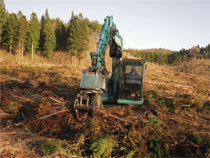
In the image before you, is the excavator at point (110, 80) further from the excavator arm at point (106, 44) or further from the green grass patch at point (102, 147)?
the green grass patch at point (102, 147)

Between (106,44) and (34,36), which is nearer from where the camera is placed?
(106,44)

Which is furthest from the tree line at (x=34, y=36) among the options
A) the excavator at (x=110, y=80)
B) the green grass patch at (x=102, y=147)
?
the green grass patch at (x=102, y=147)

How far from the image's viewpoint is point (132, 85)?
24.9 ft

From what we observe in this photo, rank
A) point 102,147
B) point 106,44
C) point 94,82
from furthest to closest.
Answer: point 106,44 < point 94,82 < point 102,147

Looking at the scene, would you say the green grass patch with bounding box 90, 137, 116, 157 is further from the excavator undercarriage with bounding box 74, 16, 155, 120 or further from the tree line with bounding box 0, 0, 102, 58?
the tree line with bounding box 0, 0, 102, 58

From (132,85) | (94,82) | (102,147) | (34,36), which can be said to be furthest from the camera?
(34,36)

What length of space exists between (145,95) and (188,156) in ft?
20.1

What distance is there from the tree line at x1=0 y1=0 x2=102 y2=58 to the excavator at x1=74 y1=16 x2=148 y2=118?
31953 mm

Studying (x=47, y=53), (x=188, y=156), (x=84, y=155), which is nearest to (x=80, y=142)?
(x=84, y=155)

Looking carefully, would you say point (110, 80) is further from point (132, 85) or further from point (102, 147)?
point (102, 147)

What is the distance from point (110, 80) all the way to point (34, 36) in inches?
1334

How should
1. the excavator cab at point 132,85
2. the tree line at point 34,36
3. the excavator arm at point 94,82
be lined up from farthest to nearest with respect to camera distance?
the tree line at point 34,36 < the excavator cab at point 132,85 < the excavator arm at point 94,82

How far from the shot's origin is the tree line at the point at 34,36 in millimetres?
35812

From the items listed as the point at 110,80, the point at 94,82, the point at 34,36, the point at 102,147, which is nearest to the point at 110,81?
the point at 110,80
